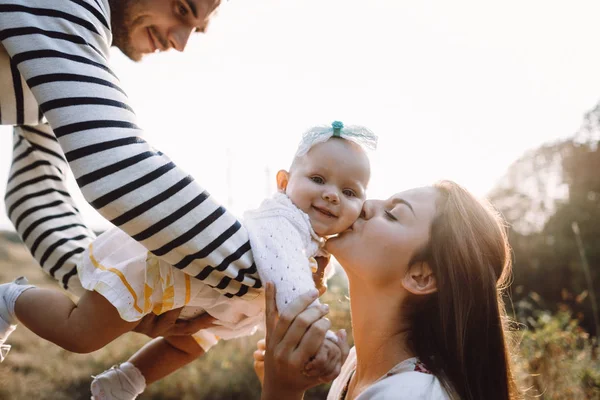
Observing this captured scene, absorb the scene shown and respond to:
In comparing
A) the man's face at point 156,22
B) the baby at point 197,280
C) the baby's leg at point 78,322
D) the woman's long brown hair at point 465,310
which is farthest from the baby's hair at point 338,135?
the baby's leg at point 78,322

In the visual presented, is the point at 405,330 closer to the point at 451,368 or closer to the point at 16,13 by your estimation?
the point at 451,368

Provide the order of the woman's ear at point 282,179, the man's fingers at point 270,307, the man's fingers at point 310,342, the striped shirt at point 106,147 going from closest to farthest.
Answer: the striped shirt at point 106,147, the man's fingers at point 310,342, the man's fingers at point 270,307, the woman's ear at point 282,179

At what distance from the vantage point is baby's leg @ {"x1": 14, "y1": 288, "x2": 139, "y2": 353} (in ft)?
5.51

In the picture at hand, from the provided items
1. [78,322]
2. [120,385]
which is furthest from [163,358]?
[78,322]

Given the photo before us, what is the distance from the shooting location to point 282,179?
2.21m

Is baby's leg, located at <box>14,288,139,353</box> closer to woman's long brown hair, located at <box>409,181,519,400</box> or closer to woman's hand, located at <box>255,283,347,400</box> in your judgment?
woman's hand, located at <box>255,283,347,400</box>

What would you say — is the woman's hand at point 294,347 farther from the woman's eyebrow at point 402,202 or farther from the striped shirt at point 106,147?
the woman's eyebrow at point 402,202

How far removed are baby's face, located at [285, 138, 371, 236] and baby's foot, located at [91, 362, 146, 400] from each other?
4.00 ft

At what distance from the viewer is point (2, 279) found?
259 inches

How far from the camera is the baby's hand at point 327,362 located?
138 cm

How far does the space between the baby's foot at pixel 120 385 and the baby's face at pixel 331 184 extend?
122 cm

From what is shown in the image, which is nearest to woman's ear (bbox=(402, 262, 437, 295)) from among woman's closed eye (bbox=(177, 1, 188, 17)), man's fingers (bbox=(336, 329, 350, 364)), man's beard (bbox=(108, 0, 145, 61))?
man's fingers (bbox=(336, 329, 350, 364))

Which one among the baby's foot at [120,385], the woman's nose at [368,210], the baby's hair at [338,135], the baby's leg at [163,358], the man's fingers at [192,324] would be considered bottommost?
the baby's foot at [120,385]

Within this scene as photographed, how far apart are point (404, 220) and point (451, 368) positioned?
0.68 m
